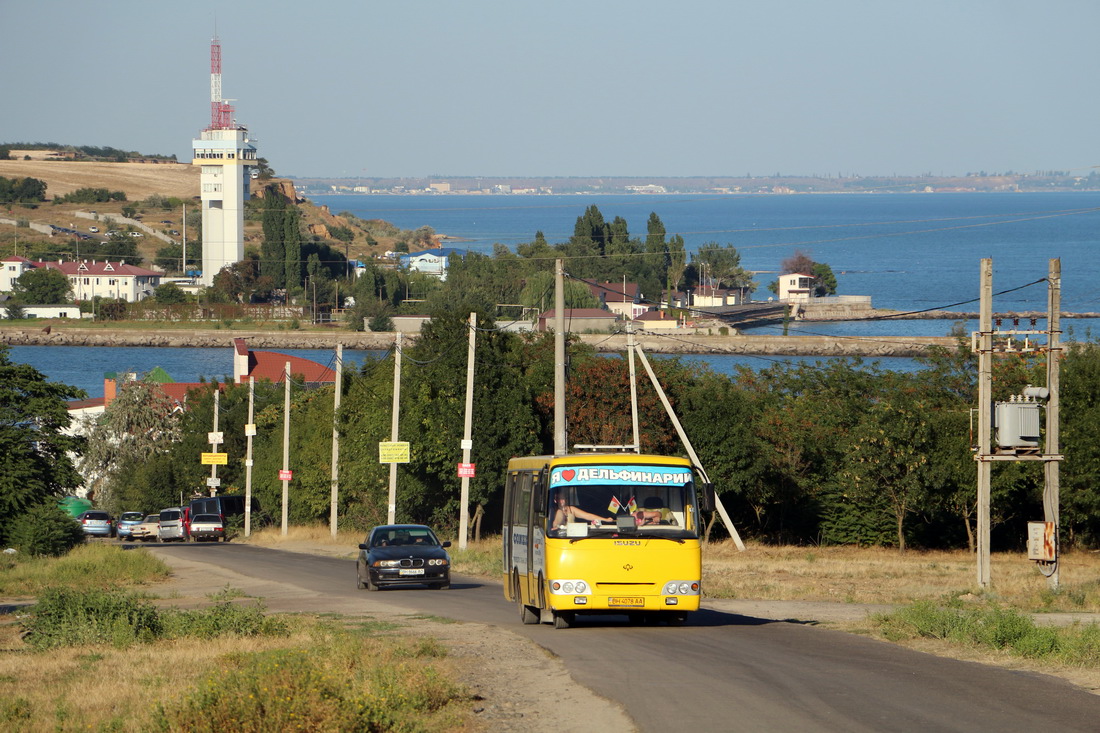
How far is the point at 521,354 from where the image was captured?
49.8 m

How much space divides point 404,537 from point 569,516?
11.4 metres

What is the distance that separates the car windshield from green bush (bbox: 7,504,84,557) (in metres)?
15.4

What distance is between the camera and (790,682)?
13039mm

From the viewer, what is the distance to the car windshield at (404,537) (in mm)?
28125

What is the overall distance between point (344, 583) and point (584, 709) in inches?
738

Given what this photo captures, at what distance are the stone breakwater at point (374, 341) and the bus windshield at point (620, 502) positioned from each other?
118979 mm

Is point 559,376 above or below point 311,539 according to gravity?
above

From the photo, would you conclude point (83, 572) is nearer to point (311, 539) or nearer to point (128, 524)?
point (311, 539)

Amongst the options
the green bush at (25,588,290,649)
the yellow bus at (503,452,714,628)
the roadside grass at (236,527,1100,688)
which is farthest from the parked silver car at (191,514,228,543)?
the yellow bus at (503,452,714,628)

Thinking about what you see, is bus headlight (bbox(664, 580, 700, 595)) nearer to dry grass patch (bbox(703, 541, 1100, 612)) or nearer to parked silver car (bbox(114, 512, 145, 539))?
dry grass patch (bbox(703, 541, 1100, 612))

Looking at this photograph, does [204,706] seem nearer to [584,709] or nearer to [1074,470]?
[584,709]

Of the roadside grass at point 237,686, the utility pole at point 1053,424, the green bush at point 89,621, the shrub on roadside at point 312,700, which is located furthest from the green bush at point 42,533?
the shrub on roadside at point 312,700

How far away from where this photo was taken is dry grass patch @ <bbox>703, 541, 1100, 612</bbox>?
24.9m

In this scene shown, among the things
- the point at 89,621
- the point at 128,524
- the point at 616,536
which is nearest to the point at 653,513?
the point at 616,536
